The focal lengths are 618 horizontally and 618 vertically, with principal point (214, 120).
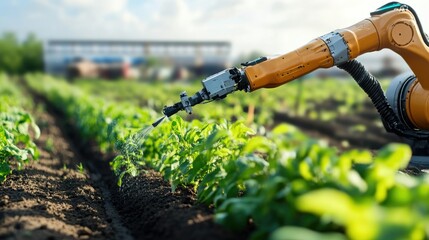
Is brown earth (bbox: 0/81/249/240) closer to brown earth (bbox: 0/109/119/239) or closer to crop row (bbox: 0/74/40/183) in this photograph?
brown earth (bbox: 0/109/119/239)

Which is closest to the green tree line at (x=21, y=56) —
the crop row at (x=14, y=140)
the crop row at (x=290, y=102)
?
the crop row at (x=290, y=102)

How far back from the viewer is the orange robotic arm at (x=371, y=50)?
5.64 meters

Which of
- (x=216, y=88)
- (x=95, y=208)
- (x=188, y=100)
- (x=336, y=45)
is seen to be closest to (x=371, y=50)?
(x=336, y=45)

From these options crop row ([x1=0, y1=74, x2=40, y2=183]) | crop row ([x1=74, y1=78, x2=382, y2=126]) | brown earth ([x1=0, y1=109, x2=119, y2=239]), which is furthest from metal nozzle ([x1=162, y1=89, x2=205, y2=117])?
crop row ([x1=74, y1=78, x2=382, y2=126])

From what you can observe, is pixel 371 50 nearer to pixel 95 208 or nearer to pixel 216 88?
pixel 216 88

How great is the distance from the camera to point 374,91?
6652mm

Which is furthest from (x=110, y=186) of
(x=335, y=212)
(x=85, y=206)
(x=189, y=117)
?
(x=189, y=117)

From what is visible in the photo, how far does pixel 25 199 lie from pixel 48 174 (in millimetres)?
1664

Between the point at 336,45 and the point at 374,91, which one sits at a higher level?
the point at 336,45

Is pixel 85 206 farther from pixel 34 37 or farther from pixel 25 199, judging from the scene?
pixel 34 37

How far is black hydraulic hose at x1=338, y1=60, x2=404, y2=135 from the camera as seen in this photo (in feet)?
20.9

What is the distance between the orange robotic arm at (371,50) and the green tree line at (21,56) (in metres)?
53.4

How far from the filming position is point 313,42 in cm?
579

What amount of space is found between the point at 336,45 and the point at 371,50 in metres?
0.52
